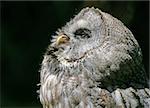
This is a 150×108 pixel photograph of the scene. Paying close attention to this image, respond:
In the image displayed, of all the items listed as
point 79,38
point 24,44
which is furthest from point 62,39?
point 24,44

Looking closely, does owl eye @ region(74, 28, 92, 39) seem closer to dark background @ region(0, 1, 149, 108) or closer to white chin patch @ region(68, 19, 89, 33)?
white chin patch @ region(68, 19, 89, 33)

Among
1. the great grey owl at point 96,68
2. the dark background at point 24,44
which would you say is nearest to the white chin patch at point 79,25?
the great grey owl at point 96,68

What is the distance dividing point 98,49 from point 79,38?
0.16 metres

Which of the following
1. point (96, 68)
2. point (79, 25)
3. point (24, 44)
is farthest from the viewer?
point (24, 44)

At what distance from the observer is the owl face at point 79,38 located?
419cm

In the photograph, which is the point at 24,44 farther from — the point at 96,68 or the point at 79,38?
the point at 96,68

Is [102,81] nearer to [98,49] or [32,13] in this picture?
[98,49]

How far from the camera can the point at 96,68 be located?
13.6 ft

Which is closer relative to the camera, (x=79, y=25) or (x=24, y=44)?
(x=79, y=25)

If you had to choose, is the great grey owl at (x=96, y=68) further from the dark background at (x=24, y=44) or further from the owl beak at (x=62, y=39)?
the dark background at (x=24, y=44)

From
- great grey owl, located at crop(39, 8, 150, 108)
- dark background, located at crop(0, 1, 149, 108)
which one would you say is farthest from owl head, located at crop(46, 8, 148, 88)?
dark background, located at crop(0, 1, 149, 108)

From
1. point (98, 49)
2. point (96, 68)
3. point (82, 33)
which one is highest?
point (82, 33)

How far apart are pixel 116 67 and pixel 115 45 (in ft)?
0.42

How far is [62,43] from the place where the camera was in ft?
14.1
